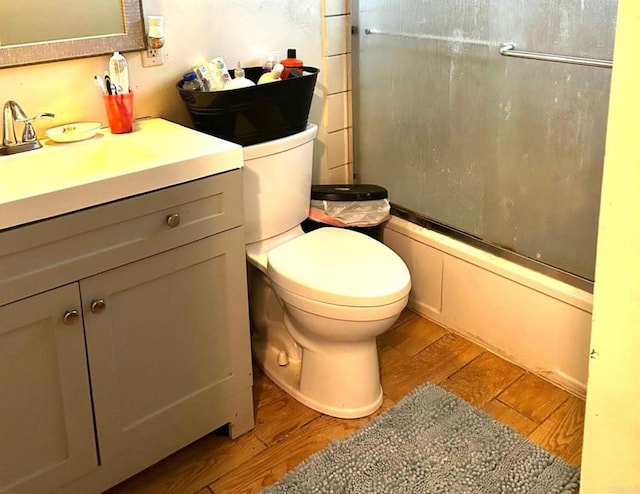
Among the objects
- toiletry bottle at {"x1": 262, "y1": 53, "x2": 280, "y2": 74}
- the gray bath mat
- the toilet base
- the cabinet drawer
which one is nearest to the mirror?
toiletry bottle at {"x1": 262, "y1": 53, "x2": 280, "y2": 74}

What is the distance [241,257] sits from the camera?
5.91 ft

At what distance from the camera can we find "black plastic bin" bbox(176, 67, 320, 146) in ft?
6.24

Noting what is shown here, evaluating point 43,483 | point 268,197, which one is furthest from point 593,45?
point 43,483

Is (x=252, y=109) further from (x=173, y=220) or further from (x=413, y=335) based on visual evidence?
(x=413, y=335)

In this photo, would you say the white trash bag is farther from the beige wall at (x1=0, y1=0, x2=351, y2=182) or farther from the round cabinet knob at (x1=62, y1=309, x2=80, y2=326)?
the round cabinet knob at (x1=62, y1=309, x2=80, y2=326)

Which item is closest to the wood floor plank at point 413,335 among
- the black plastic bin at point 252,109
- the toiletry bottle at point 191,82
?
the black plastic bin at point 252,109

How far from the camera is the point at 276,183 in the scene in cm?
207

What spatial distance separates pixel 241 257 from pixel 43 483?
67 centimetres

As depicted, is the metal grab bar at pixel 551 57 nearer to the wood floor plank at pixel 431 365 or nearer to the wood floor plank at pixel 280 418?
the wood floor plank at pixel 431 365

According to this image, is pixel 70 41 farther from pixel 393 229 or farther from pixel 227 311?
pixel 393 229

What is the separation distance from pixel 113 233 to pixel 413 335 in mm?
1206

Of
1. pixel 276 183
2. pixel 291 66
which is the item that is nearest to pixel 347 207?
pixel 276 183

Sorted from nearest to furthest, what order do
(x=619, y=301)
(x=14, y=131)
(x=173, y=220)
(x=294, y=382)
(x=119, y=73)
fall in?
(x=619, y=301) → (x=173, y=220) → (x=14, y=131) → (x=119, y=73) → (x=294, y=382)

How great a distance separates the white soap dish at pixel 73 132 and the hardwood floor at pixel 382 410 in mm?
858
